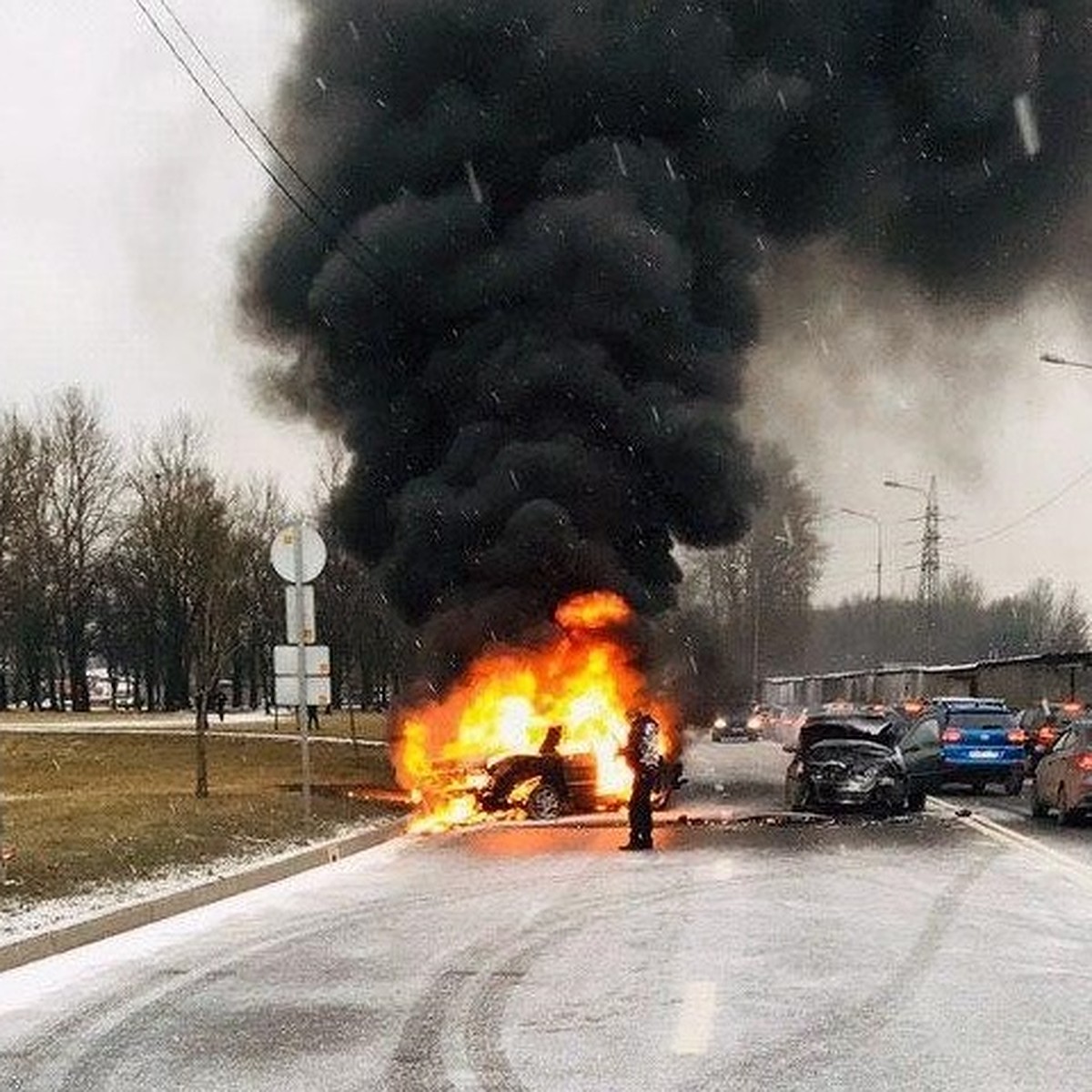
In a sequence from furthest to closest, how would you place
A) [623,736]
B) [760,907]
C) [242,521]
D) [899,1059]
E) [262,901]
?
[242,521] → [623,736] → [262,901] → [760,907] → [899,1059]

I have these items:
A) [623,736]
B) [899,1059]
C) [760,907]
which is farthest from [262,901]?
[623,736]

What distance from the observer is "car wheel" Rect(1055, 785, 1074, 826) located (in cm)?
1839

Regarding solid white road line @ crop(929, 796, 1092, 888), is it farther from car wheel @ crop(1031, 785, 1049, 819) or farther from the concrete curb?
the concrete curb

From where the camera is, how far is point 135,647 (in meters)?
74.8

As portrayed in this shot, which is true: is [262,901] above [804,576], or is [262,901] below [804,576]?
below

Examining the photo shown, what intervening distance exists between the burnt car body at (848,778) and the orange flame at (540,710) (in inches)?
92.2

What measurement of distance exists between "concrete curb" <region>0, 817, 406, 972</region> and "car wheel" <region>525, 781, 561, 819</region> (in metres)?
2.97

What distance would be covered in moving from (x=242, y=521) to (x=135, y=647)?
3075 cm

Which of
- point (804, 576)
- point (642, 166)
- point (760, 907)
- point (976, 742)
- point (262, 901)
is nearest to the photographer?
point (760, 907)

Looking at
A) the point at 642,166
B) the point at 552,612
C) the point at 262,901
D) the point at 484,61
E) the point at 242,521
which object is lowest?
the point at 262,901

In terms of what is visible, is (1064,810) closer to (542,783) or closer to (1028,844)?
(1028,844)

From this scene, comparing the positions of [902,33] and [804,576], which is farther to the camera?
[804,576]

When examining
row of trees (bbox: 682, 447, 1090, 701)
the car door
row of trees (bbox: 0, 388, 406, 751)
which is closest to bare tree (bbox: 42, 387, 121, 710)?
row of trees (bbox: 0, 388, 406, 751)

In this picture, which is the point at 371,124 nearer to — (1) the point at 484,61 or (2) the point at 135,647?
(1) the point at 484,61
